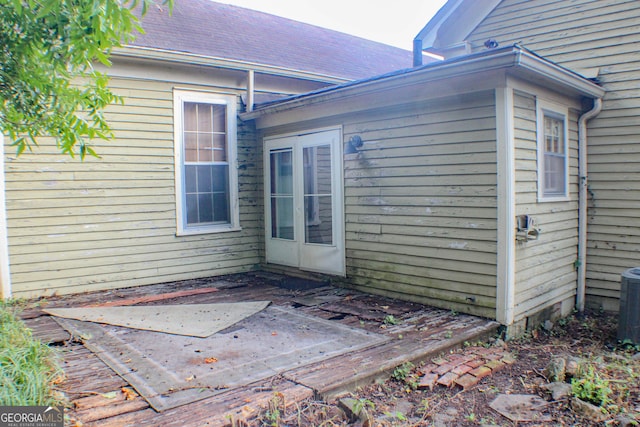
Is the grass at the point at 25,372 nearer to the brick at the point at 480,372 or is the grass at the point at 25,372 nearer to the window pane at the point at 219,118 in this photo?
the brick at the point at 480,372

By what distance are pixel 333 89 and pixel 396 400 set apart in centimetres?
380

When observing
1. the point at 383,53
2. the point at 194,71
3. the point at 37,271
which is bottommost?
the point at 37,271

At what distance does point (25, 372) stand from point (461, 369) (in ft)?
10.0

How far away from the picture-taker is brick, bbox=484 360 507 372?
3.86 meters

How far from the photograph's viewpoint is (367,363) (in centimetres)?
357

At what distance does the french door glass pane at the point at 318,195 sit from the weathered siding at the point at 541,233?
8.24ft

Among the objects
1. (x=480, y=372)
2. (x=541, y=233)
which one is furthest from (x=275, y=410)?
(x=541, y=233)

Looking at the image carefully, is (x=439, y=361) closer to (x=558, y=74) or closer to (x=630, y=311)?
(x=630, y=311)

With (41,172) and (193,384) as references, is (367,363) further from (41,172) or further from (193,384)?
(41,172)

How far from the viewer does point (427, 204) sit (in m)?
5.29

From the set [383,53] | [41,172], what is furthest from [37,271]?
[383,53]

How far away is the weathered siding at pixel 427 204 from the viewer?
479cm

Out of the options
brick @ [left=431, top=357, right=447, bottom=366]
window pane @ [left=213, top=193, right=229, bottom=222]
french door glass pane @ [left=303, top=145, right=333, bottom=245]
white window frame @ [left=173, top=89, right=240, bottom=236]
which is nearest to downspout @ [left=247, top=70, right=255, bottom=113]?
white window frame @ [left=173, top=89, right=240, bottom=236]

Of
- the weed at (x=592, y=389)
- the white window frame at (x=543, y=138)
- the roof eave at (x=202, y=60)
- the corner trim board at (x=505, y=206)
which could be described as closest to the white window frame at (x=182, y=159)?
the roof eave at (x=202, y=60)
